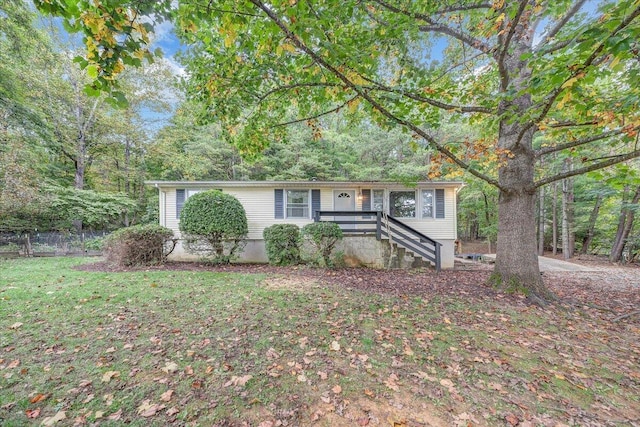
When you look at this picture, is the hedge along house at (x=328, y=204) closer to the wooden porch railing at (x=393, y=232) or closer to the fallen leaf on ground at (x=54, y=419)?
the wooden porch railing at (x=393, y=232)

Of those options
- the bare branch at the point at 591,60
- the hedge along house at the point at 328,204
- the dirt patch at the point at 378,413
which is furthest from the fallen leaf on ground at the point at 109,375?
the hedge along house at the point at 328,204

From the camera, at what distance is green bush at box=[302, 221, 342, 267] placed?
307 inches

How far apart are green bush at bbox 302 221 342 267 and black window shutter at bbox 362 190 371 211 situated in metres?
2.94

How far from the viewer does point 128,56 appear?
2.54 meters

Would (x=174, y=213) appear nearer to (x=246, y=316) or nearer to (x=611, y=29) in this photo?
(x=246, y=316)

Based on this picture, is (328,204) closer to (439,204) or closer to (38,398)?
(439,204)

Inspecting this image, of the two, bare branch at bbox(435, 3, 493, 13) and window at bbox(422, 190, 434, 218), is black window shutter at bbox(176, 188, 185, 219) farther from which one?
bare branch at bbox(435, 3, 493, 13)

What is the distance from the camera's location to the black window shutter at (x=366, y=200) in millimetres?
10555

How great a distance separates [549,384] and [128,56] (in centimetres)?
516

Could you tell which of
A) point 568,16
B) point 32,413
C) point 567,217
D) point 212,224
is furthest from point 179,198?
point 567,217

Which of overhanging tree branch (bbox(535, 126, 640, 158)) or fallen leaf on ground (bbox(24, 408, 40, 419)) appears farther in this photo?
overhanging tree branch (bbox(535, 126, 640, 158))

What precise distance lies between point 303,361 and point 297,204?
823cm

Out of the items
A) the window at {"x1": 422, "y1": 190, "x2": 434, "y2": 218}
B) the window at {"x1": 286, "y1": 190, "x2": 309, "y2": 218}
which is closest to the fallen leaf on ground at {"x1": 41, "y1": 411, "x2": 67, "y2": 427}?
the window at {"x1": 286, "y1": 190, "x2": 309, "y2": 218}

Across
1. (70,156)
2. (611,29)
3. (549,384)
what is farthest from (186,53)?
(70,156)
